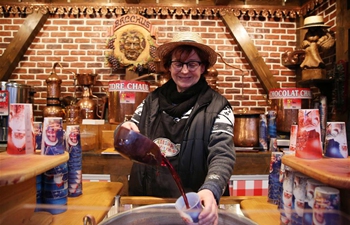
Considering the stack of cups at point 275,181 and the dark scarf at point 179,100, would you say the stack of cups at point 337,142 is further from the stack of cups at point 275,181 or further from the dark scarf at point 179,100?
the dark scarf at point 179,100

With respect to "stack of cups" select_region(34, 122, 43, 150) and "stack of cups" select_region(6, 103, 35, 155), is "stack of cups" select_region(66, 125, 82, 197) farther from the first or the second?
"stack of cups" select_region(6, 103, 35, 155)

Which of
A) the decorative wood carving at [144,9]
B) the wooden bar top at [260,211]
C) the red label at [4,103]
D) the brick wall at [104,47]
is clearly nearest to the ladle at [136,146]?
the wooden bar top at [260,211]

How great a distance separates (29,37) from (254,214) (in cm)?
339

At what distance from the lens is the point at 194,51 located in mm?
1568

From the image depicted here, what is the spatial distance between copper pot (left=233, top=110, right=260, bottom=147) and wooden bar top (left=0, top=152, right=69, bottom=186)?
5.97ft

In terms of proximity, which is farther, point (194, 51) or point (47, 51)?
point (47, 51)

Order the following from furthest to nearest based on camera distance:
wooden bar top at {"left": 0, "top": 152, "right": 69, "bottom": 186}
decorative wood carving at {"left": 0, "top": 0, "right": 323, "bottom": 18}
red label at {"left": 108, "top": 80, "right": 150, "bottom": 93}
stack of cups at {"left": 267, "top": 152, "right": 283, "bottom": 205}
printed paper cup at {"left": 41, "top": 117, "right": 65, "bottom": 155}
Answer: decorative wood carving at {"left": 0, "top": 0, "right": 323, "bottom": 18}, red label at {"left": 108, "top": 80, "right": 150, "bottom": 93}, stack of cups at {"left": 267, "top": 152, "right": 283, "bottom": 205}, printed paper cup at {"left": 41, "top": 117, "right": 65, "bottom": 155}, wooden bar top at {"left": 0, "top": 152, "right": 69, "bottom": 186}

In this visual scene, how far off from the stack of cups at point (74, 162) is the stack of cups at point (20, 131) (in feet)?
0.88

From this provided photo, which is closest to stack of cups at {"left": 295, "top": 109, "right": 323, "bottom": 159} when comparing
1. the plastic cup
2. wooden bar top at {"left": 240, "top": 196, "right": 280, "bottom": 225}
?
wooden bar top at {"left": 240, "top": 196, "right": 280, "bottom": 225}

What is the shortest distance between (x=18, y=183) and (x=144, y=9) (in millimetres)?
3011

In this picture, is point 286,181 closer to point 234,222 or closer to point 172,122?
point 234,222

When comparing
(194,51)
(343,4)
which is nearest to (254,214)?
(194,51)

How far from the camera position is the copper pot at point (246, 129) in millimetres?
2701

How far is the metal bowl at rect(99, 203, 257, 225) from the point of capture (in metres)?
0.90
